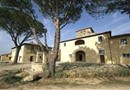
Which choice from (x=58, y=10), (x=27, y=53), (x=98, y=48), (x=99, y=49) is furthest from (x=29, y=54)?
(x=58, y=10)

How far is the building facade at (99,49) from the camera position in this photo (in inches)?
1074

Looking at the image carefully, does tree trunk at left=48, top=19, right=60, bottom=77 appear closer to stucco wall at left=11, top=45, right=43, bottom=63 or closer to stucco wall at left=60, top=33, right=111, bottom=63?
stucco wall at left=60, top=33, right=111, bottom=63

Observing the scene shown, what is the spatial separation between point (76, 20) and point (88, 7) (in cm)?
258

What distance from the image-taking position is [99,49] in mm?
30672

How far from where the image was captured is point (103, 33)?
30.5 meters

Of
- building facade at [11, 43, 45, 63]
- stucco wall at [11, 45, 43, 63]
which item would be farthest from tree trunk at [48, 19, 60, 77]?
stucco wall at [11, 45, 43, 63]

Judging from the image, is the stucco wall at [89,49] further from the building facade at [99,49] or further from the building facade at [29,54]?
the building facade at [29,54]

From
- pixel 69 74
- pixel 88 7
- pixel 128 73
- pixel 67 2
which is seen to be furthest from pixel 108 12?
pixel 69 74

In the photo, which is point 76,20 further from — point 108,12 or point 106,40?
point 106,40

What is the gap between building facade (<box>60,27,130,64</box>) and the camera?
27.3 meters

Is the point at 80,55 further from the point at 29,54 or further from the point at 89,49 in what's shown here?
the point at 29,54

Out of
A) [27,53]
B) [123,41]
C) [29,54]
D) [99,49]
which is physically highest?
[123,41]

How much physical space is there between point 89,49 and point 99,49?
2.63 m

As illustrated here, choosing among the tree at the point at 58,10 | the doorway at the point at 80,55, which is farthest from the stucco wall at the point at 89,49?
the tree at the point at 58,10
